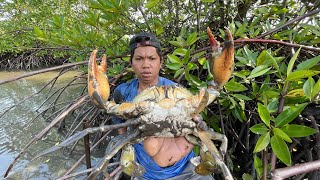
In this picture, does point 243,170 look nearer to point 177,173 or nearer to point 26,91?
point 177,173

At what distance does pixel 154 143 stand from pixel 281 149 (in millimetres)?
823

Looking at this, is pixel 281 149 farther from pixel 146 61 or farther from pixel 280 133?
pixel 146 61

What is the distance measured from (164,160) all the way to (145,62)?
0.73m

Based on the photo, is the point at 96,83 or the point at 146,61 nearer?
the point at 96,83

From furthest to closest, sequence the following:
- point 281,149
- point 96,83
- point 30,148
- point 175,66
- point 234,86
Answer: point 30,148
point 175,66
point 234,86
point 96,83
point 281,149

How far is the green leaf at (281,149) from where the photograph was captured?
4.05ft

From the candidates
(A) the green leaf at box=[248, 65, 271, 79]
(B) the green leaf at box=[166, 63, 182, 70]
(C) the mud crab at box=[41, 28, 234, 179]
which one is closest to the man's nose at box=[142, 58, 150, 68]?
(B) the green leaf at box=[166, 63, 182, 70]

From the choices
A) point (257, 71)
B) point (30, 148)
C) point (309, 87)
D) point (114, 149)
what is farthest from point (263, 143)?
point (30, 148)

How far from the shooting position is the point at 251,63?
199 cm

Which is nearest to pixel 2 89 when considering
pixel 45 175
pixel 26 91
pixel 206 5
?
pixel 26 91

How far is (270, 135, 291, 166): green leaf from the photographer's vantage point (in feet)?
4.05

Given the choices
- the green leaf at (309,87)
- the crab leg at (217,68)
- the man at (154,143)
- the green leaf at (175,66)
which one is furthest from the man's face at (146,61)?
the green leaf at (309,87)

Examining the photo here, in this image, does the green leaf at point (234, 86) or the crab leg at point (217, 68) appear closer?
the crab leg at point (217, 68)

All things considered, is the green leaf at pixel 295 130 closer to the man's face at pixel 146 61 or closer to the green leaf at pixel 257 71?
the green leaf at pixel 257 71
